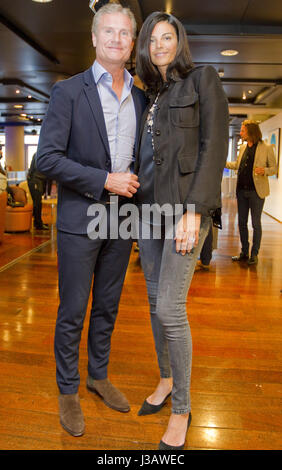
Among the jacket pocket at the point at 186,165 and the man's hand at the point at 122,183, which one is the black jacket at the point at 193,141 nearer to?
the jacket pocket at the point at 186,165

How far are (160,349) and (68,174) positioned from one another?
2.77 feet

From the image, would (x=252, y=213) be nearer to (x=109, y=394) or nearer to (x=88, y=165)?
(x=109, y=394)

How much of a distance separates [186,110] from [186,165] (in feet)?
0.62

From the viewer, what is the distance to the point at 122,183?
5.32ft

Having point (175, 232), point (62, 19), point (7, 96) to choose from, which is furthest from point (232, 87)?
point (175, 232)

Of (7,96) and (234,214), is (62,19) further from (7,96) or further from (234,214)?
(7,96)

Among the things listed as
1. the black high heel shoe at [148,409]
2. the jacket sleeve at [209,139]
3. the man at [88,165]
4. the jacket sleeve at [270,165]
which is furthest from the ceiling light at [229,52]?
the black high heel shoe at [148,409]

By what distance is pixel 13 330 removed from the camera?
287 cm

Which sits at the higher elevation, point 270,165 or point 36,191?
point 270,165

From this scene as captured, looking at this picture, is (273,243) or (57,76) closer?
(273,243)

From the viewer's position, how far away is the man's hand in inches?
63.7

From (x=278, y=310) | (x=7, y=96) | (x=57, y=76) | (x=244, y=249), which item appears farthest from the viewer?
(x=7, y=96)

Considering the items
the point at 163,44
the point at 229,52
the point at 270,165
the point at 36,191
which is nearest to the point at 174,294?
the point at 163,44

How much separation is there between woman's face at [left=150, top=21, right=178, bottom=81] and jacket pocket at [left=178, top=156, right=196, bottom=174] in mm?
368
